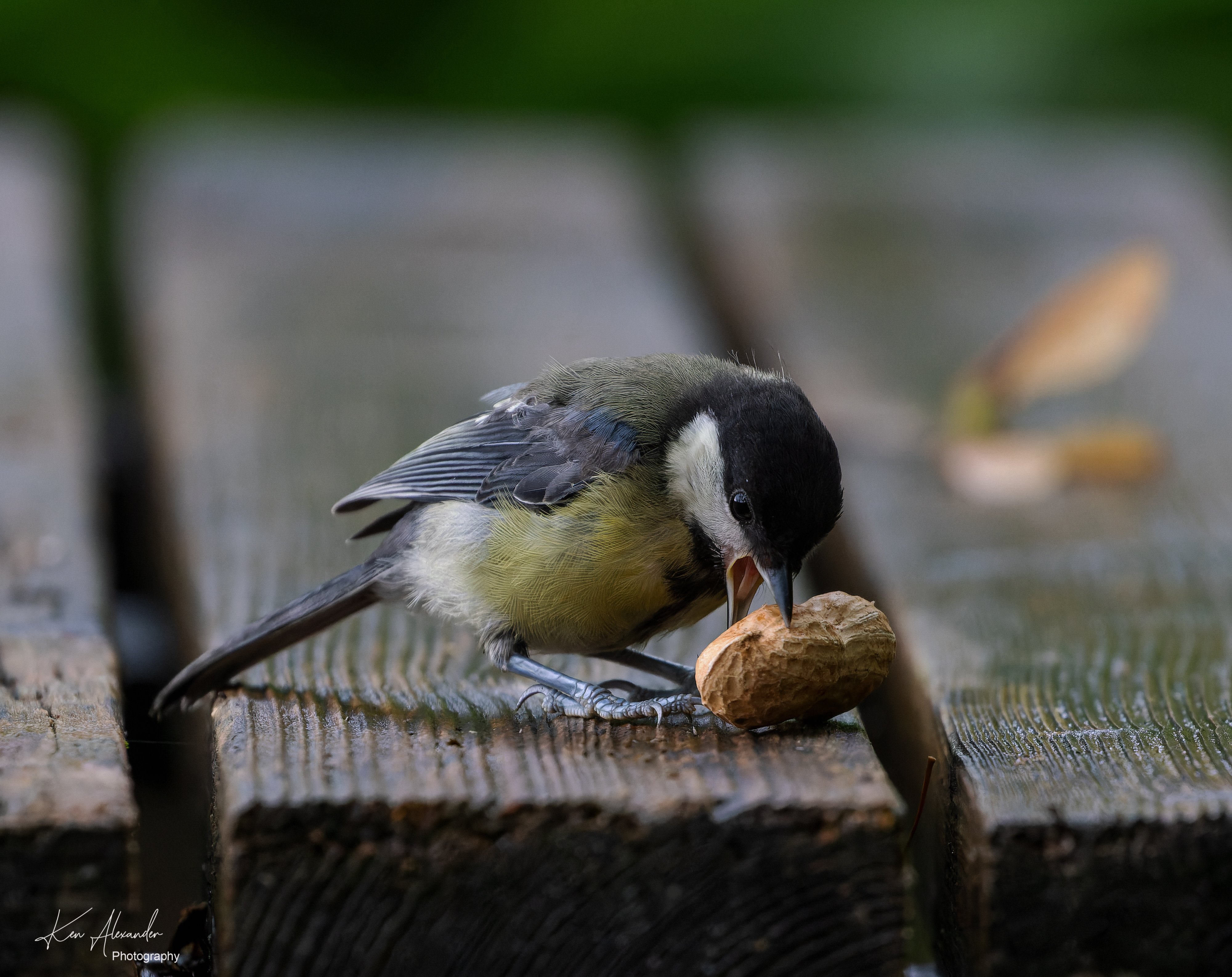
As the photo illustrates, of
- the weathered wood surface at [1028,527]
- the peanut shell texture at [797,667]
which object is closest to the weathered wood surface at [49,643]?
the peanut shell texture at [797,667]

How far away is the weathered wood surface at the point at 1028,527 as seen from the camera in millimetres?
1668

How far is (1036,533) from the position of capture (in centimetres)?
291

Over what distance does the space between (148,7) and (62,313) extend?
1293 mm

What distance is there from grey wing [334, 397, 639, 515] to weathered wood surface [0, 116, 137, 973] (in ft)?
1.71

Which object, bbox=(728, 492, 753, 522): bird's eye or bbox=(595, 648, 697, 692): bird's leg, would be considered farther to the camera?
bbox=(595, 648, 697, 692): bird's leg

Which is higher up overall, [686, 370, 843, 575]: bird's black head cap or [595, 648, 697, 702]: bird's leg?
[686, 370, 843, 575]: bird's black head cap

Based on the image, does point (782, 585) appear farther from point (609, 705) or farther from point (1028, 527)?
point (1028, 527)

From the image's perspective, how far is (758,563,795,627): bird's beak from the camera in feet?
6.71

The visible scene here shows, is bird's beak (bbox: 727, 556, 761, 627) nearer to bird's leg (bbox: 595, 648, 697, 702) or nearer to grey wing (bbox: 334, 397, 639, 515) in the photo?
bird's leg (bbox: 595, 648, 697, 702)

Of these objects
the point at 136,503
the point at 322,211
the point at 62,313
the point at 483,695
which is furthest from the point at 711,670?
the point at 322,211

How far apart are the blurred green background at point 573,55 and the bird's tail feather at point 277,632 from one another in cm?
227

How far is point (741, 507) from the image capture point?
7.45 feet

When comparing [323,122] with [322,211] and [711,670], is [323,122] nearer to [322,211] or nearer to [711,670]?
[322,211]

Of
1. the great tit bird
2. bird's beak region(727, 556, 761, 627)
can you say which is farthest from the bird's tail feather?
bird's beak region(727, 556, 761, 627)
